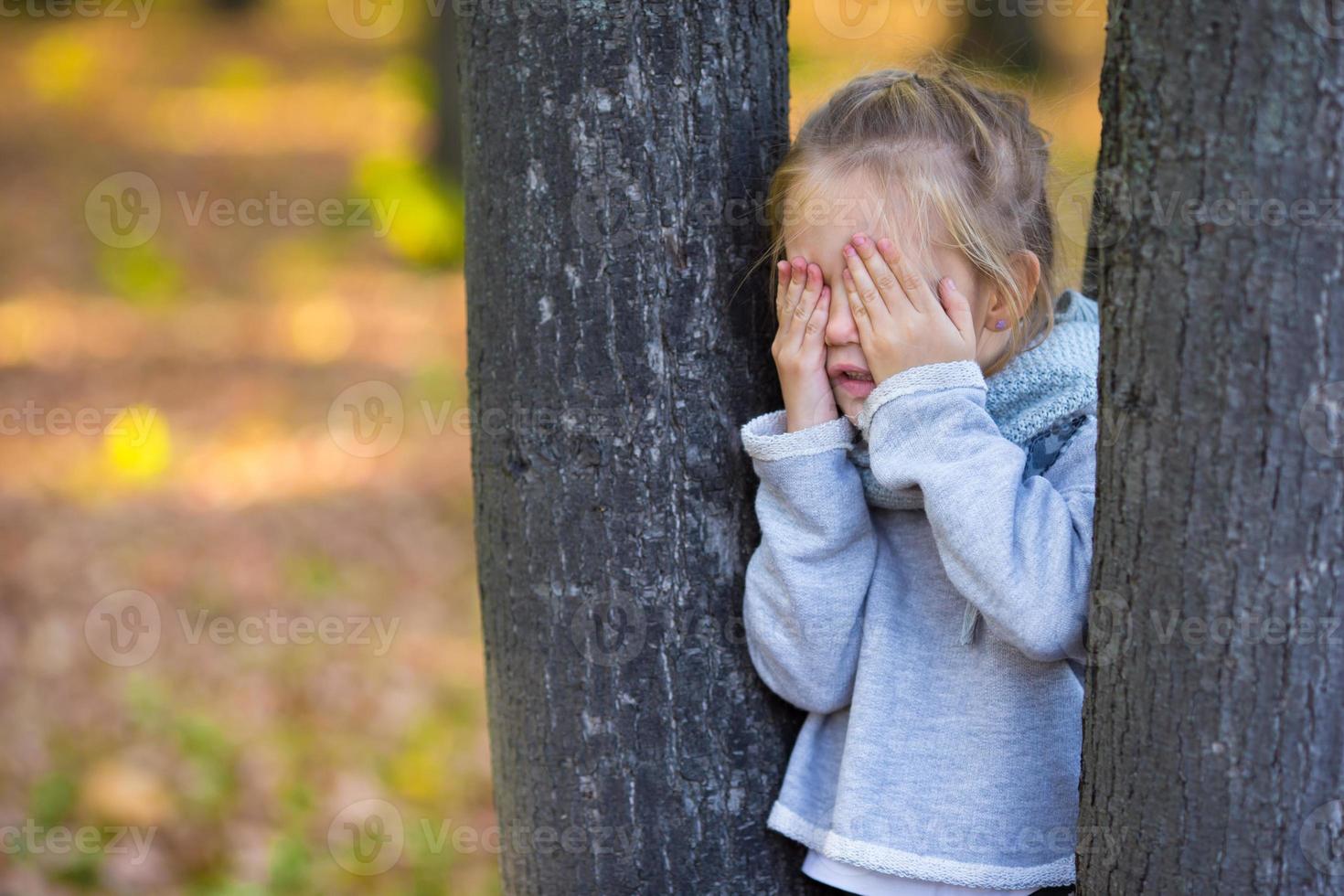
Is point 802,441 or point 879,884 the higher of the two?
point 802,441

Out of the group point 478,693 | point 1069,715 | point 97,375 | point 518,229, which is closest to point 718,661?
point 1069,715

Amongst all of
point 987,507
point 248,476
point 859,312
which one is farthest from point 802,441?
point 248,476

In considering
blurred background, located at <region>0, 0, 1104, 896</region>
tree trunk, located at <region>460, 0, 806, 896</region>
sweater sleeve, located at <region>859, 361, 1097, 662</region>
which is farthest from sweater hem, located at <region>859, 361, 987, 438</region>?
blurred background, located at <region>0, 0, 1104, 896</region>


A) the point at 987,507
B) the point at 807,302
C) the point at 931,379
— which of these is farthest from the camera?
the point at 807,302

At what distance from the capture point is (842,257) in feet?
6.24

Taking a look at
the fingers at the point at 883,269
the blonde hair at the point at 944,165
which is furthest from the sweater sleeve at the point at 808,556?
the blonde hair at the point at 944,165

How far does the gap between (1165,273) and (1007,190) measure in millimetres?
569

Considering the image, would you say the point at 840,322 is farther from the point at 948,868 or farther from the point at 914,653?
the point at 948,868

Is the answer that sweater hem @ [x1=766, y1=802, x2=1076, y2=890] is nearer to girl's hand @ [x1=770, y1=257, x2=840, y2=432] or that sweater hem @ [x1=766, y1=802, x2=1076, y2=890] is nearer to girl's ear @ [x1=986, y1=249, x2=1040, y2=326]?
girl's hand @ [x1=770, y1=257, x2=840, y2=432]

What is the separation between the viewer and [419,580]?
19.6ft

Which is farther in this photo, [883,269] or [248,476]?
[248,476]

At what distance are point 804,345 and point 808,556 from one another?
33 cm

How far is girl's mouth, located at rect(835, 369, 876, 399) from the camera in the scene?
1951 millimetres

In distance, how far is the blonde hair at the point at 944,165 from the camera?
1.88 meters
